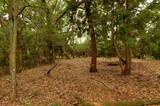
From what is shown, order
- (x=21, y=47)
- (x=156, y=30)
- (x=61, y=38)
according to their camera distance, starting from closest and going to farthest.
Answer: (x=156, y=30), (x=61, y=38), (x=21, y=47)

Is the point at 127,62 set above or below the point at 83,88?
above

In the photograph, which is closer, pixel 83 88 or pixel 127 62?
pixel 83 88

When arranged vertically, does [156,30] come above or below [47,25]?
below

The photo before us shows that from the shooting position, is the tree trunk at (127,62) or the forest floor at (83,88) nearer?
the forest floor at (83,88)

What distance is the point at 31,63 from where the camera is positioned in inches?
519

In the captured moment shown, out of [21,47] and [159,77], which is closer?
[159,77]

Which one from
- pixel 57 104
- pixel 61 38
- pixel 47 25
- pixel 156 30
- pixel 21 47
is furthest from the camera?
pixel 21 47

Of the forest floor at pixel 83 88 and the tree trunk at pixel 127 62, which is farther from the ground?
the tree trunk at pixel 127 62

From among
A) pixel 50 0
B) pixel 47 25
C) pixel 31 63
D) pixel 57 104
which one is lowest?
pixel 57 104

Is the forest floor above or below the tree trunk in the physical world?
below

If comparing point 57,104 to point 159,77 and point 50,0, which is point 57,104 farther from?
point 50,0

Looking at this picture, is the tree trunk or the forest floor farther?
the tree trunk

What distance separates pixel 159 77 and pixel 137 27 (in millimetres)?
3055

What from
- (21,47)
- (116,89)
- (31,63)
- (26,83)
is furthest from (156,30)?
(31,63)
